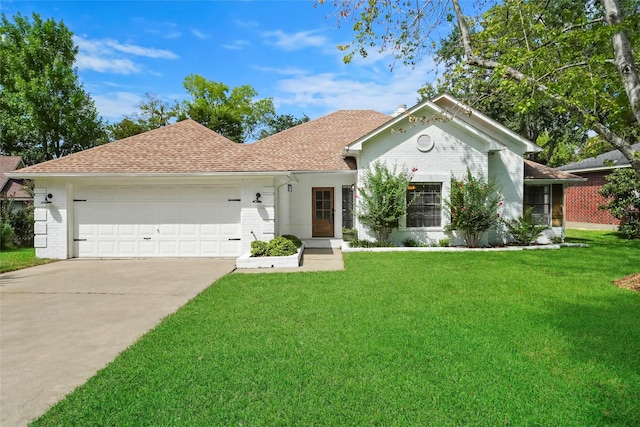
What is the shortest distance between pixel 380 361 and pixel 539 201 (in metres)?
14.5

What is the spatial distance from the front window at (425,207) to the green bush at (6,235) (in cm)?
1595

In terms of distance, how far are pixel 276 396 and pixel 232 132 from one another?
4280 centimetres

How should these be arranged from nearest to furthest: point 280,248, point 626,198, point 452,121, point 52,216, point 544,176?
1. point 280,248
2. point 52,216
3. point 452,121
4. point 544,176
5. point 626,198

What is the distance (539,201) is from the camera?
15.6 m

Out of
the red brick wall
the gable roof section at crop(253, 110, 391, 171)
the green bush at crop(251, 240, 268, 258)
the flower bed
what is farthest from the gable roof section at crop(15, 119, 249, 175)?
the red brick wall

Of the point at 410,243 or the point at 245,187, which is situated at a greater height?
the point at 245,187

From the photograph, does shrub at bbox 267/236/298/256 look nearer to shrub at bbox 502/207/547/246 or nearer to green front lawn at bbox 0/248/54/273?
green front lawn at bbox 0/248/54/273

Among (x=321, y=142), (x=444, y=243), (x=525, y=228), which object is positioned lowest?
(x=444, y=243)

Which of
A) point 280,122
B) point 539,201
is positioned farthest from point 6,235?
point 280,122

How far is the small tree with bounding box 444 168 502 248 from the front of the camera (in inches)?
514

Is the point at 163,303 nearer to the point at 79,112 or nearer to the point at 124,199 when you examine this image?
the point at 124,199

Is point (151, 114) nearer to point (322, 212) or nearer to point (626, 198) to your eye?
point (322, 212)

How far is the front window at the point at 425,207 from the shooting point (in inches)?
545

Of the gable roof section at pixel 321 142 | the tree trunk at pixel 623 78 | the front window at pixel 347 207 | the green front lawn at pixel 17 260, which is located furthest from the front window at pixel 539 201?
the green front lawn at pixel 17 260
